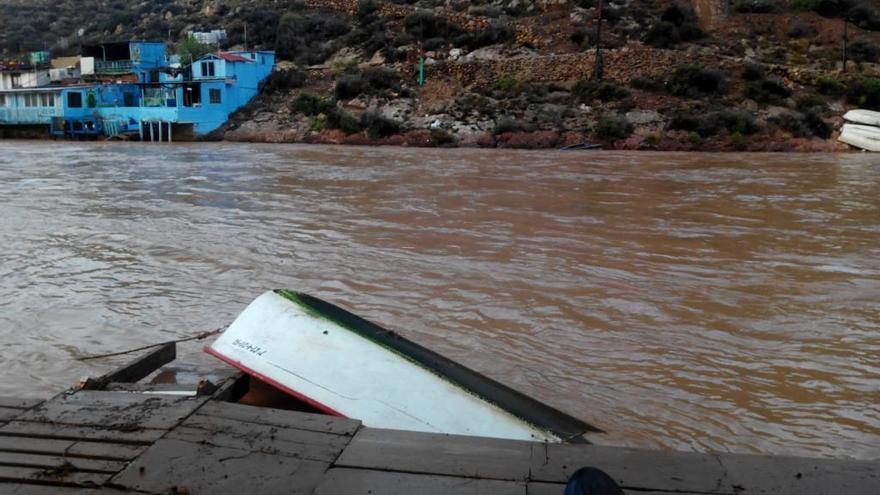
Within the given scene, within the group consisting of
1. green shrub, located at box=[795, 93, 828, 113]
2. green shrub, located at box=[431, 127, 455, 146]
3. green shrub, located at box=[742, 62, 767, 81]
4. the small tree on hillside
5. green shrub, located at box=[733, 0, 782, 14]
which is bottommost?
green shrub, located at box=[431, 127, 455, 146]

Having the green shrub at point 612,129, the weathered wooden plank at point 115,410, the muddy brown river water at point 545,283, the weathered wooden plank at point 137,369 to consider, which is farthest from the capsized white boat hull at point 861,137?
the weathered wooden plank at point 115,410

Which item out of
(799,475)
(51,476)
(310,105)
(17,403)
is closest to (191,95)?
(310,105)

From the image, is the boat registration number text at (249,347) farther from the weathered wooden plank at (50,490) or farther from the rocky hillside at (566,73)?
the rocky hillside at (566,73)

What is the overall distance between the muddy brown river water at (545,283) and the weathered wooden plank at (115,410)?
207 centimetres

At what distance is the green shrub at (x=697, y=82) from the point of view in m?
37.5

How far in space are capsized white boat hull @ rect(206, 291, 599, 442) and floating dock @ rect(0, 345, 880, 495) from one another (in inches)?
25.6

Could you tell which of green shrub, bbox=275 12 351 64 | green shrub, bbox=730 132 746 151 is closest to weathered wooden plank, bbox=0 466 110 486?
green shrub, bbox=730 132 746 151

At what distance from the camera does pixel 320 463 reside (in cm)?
267

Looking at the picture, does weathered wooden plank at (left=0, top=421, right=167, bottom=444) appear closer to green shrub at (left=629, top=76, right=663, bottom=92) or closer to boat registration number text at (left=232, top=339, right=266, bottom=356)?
boat registration number text at (left=232, top=339, right=266, bottom=356)

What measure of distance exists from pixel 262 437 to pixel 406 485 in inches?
28.5

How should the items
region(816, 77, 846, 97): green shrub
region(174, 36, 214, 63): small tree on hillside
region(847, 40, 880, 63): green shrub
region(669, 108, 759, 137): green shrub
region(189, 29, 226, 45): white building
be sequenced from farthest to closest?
region(189, 29, 226, 45): white building, region(174, 36, 214, 63): small tree on hillside, region(847, 40, 880, 63): green shrub, region(816, 77, 846, 97): green shrub, region(669, 108, 759, 137): green shrub

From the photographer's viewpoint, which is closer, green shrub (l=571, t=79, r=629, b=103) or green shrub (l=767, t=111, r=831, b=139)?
green shrub (l=767, t=111, r=831, b=139)

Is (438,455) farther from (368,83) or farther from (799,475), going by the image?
(368,83)

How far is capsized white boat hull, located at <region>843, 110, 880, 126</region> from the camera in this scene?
31.6 metres
